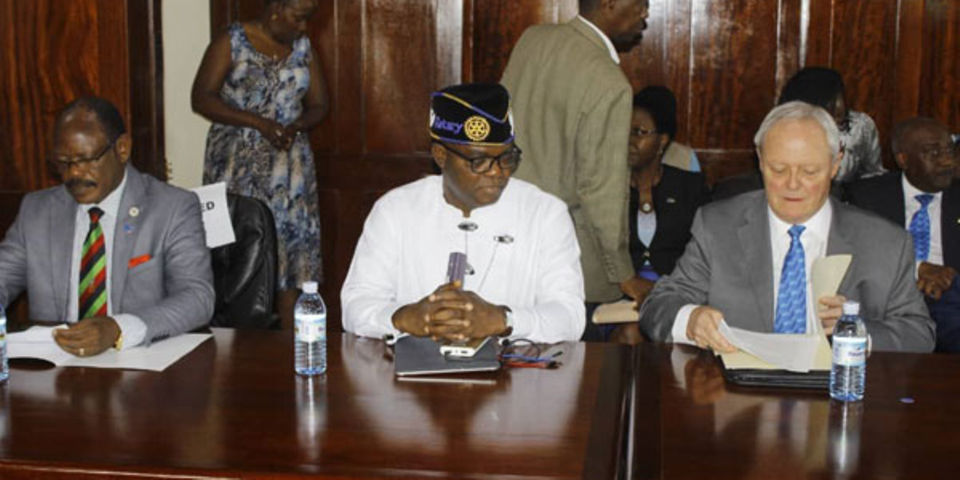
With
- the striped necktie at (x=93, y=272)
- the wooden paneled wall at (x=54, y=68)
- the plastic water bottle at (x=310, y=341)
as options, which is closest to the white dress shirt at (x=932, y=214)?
the plastic water bottle at (x=310, y=341)

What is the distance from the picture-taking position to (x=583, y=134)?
148 inches

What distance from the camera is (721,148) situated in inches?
221

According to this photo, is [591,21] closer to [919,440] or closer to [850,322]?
[850,322]

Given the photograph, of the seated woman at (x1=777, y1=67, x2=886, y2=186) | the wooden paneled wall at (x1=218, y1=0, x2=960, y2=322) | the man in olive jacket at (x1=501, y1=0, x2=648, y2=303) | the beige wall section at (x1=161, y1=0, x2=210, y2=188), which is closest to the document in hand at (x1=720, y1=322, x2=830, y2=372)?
the man in olive jacket at (x1=501, y1=0, x2=648, y2=303)

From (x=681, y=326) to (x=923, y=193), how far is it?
1.95 meters

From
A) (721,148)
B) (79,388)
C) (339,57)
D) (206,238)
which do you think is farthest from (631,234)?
(79,388)

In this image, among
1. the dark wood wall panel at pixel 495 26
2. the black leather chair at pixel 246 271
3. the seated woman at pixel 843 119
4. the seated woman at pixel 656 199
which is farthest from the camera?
the dark wood wall panel at pixel 495 26

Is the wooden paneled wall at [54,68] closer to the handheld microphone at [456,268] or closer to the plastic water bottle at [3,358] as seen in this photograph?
the plastic water bottle at [3,358]

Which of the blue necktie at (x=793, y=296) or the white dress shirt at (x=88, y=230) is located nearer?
the blue necktie at (x=793, y=296)

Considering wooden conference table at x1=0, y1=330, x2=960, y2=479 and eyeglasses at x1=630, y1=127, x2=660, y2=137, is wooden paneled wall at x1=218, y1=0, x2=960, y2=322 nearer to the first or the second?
eyeglasses at x1=630, y1=127, x2=660, y2=137

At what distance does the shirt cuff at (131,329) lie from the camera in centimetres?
262

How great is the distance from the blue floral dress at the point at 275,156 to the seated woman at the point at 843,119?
231 cm

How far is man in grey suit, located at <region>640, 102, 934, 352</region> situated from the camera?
2793 mm

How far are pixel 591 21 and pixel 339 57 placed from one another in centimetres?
225
